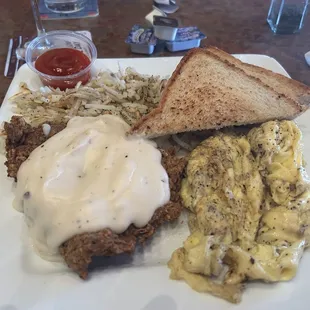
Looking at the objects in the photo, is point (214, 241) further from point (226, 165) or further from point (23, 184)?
point (23, 184)

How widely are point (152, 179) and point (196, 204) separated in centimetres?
27

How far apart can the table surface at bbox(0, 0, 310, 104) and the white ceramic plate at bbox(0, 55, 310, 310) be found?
6.93 feet

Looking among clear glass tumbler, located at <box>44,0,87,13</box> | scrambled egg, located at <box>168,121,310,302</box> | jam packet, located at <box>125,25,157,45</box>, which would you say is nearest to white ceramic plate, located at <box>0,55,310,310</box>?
scrambled egg, located at <box>168,121,310,302</box>

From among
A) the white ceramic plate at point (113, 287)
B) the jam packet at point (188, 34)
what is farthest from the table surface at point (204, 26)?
the white ceramic plate at point (113, 287)

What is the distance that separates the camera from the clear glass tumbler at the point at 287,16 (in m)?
3.94

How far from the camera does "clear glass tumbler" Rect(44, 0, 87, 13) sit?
13.5ft

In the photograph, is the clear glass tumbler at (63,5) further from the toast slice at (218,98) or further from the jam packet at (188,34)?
the toast slice at (218,98)

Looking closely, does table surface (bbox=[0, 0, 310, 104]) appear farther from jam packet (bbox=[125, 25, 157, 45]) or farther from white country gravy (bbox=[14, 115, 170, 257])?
white country gravy (bbox=[14, 115, 170, 257])

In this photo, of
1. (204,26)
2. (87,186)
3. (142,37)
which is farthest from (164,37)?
(87,186)

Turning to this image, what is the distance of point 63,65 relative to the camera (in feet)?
9.71

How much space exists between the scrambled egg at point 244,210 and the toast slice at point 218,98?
0.14 metres

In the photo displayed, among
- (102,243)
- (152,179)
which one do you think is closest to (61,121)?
(152,179)

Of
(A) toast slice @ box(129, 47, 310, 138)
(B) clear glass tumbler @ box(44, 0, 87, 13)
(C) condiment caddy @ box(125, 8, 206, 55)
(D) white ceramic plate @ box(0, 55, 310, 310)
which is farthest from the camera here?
(B) clear glass tumbler @ box(44, 0, 87, 13)

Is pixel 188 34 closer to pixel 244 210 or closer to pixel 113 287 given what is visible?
pixel 244 210
